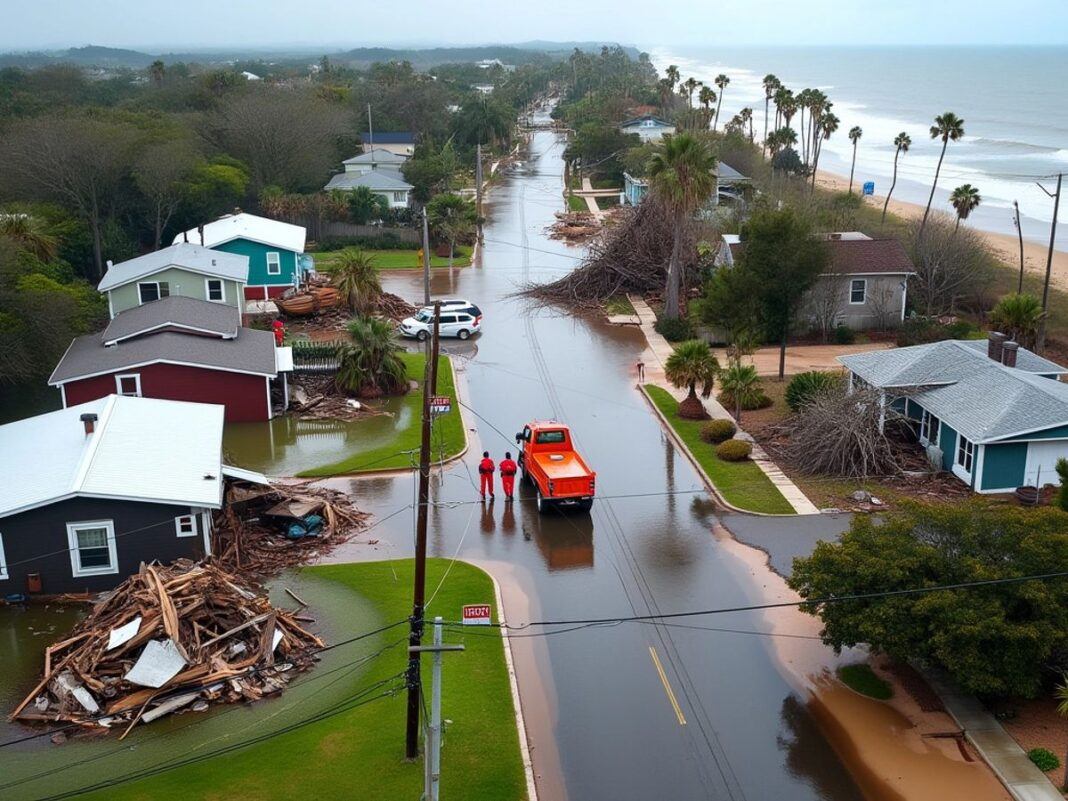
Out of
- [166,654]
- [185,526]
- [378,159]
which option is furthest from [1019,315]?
[378,159]

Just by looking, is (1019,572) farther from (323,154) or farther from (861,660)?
(323,154)

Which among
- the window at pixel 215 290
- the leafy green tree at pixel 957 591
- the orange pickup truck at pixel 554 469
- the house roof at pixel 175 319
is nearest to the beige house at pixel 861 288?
the orange pickup truck at pixel 554 469

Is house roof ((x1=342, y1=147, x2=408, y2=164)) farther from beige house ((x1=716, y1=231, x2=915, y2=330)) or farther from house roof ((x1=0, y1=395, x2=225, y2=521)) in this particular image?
house roof ((x1=0, y1=395, x2=225, y2=521))

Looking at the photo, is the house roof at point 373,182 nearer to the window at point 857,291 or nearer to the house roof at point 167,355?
the house roof at point 167,355

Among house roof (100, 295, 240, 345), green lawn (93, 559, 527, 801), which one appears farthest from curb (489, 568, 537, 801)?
house roof (100, 295, 240, 345)

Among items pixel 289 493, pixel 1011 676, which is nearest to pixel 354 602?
pixel 289 493

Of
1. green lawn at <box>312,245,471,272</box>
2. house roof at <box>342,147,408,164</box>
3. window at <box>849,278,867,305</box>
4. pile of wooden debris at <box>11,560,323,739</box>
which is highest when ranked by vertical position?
house roof at <box>342,147,408,164</box>
